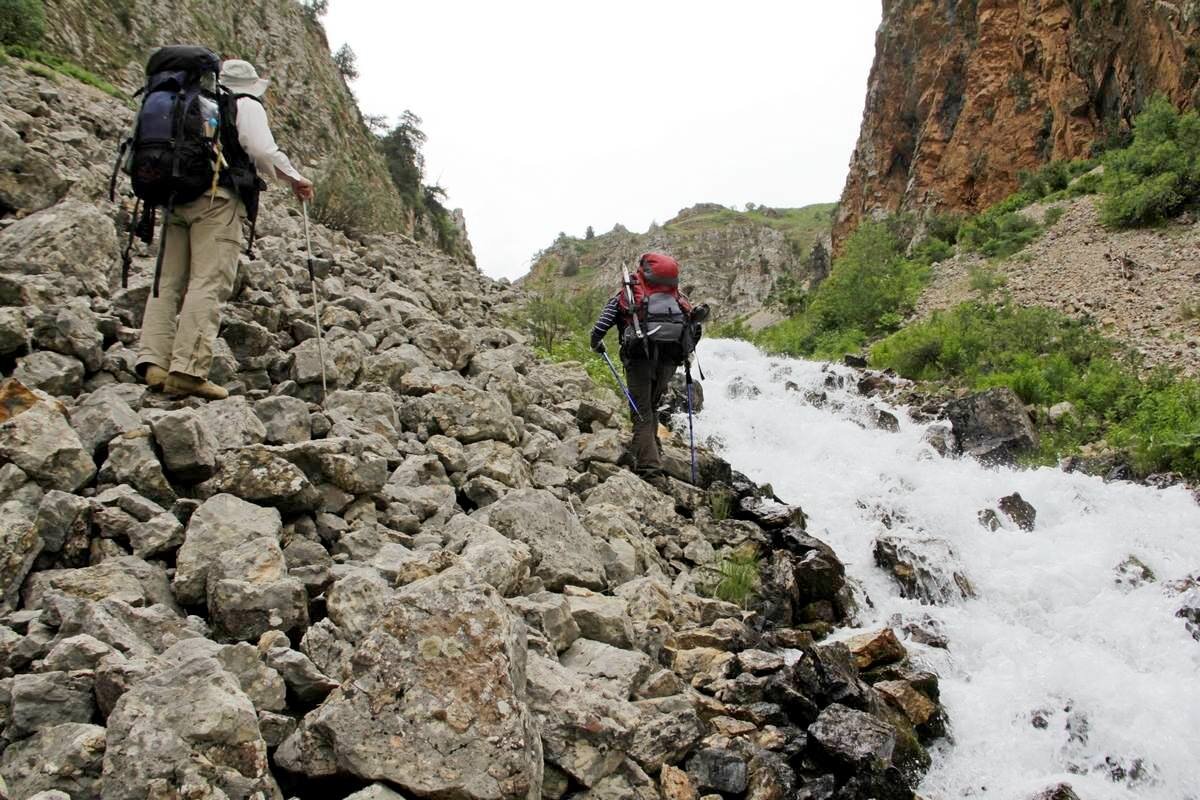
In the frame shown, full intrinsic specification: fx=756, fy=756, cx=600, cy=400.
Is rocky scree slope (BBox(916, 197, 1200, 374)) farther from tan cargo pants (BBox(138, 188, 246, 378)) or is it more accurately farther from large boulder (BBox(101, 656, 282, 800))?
large boulder (BBox(101, 656, 282, 800))

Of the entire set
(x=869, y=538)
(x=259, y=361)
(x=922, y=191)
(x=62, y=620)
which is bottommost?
(x=869, y=538)

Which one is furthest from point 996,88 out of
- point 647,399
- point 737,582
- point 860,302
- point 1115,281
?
point 737,582

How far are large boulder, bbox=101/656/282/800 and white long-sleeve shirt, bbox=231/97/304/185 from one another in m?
3.47

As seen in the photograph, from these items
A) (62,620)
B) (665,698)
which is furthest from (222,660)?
(665,698)

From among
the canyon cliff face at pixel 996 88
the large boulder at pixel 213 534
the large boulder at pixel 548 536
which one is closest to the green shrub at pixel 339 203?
the large boulder at pixel 548 536

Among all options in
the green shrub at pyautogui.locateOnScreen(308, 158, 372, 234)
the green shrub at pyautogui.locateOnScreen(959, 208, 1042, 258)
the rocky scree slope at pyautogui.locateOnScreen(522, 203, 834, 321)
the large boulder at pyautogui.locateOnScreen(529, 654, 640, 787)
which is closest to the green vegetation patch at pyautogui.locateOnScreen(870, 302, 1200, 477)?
the green shrub at pyautogui.locateOnScreen(959, 208, 1042, 258)

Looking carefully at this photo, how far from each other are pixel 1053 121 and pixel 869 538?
1098 inches

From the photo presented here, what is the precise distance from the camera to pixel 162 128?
14.4ft

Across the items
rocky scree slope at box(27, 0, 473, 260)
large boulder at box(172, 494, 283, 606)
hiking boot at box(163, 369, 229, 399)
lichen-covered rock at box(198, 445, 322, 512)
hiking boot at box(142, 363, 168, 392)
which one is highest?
rocky scree slope at box(27, 0, 473, 260)

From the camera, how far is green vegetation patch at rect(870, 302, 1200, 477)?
10.3 meters

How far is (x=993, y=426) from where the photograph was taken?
1174 cm

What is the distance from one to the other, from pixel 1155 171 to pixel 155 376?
2281cm

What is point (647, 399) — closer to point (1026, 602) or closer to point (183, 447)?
point (1026, 602)

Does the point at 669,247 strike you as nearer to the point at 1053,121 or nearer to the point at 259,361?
the point at 1053,121
